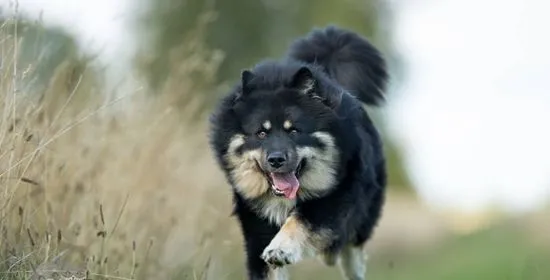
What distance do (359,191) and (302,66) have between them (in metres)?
0.93

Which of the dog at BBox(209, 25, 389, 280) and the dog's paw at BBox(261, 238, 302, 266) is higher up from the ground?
the dog at BBox(209, 25, 389, 280)

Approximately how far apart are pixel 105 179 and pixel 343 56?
2.32m

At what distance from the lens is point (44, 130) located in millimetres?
7488

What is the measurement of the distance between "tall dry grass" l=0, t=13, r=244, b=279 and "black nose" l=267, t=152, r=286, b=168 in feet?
3.64

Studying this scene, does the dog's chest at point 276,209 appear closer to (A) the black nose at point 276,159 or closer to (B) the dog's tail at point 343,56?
(A) the black nose at point 276,159

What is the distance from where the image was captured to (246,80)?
7062 mm

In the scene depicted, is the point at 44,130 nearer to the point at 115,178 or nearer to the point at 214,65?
the point at 115,178

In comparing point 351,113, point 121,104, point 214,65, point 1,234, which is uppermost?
point 214,65

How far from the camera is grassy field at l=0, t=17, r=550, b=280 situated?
685cm

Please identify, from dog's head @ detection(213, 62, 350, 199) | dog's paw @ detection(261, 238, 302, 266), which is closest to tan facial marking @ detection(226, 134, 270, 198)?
dog's head @ detection(213, 62, 350, 199)

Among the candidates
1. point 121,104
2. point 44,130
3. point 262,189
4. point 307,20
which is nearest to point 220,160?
point 262,189

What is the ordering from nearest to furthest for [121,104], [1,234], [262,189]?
[1,234], [262,189], [121,104]

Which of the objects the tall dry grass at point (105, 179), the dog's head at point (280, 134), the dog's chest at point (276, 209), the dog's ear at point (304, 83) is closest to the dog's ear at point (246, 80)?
the dog's head at point (280, 134)

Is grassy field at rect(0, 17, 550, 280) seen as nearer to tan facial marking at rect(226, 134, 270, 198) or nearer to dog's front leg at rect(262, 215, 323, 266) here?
tan facial marking at rect(226, 134, 270, 198)
